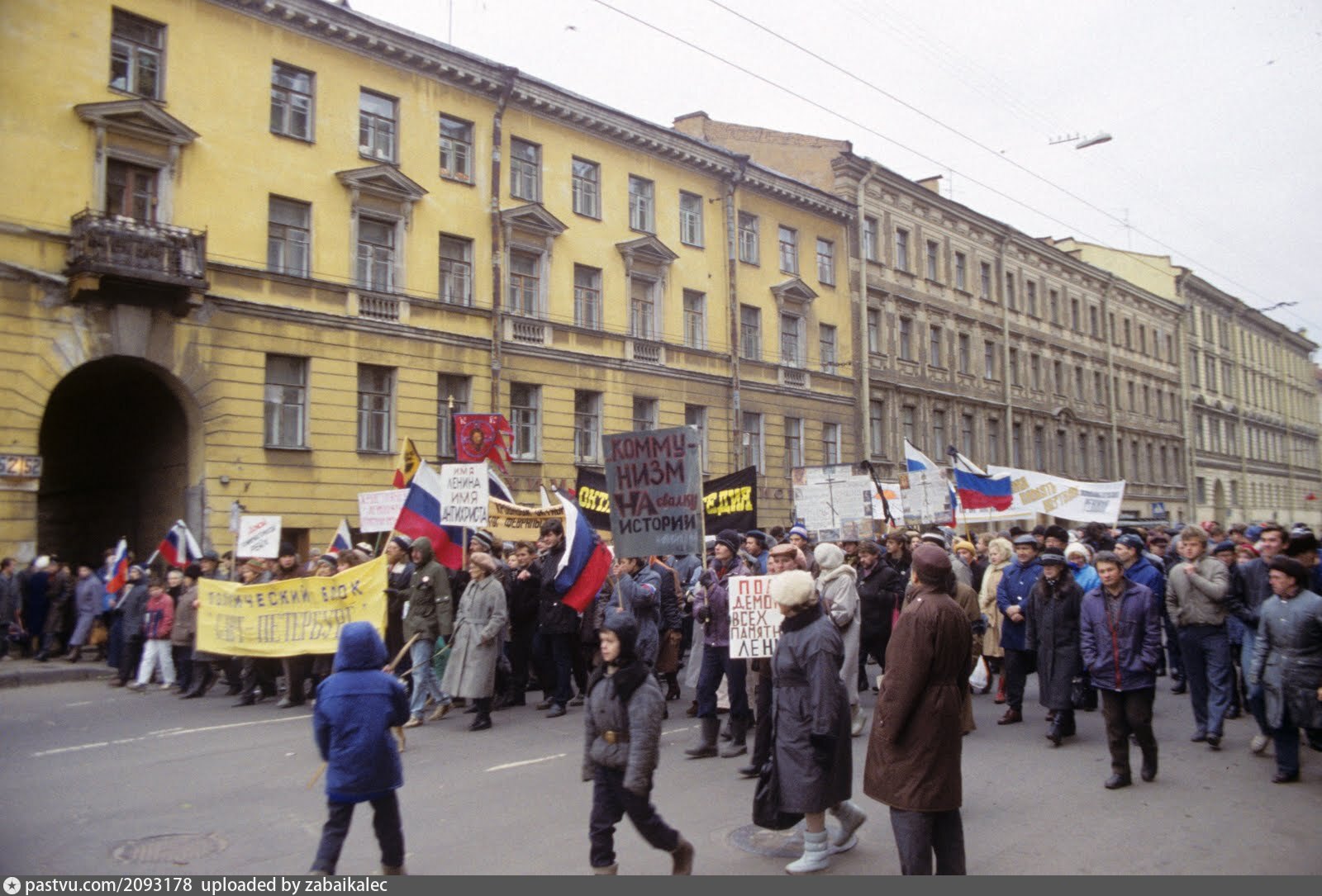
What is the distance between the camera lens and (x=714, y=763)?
885 cm

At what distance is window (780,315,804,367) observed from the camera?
35312 mm

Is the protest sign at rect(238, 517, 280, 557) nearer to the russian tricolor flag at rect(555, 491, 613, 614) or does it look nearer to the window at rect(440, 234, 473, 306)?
the russian tricolor flag at rect(555, 491, 613, 614)

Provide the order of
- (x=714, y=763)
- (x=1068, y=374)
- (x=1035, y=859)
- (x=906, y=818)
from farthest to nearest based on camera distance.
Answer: (x=1068, y=374), (x=714, y=763), (x=1035, y=859), (x=906, y=818)

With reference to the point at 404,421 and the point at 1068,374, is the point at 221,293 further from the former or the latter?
the point at 1068,374

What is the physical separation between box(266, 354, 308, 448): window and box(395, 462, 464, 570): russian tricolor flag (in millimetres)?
10495

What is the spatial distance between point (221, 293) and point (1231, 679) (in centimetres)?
1936

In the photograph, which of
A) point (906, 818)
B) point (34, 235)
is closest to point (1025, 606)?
point (906, 818)

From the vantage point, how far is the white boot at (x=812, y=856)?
5.80 metres

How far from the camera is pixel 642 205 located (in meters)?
31.0

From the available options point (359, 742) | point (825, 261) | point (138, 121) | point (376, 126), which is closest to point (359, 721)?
point (359, 742)

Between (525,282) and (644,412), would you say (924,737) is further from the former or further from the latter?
(644,412)

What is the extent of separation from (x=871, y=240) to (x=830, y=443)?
839cm

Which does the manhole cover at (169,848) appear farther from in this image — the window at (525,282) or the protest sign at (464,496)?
the window at (525,282)

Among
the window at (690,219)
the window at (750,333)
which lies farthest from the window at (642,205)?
the window at (750,333)
